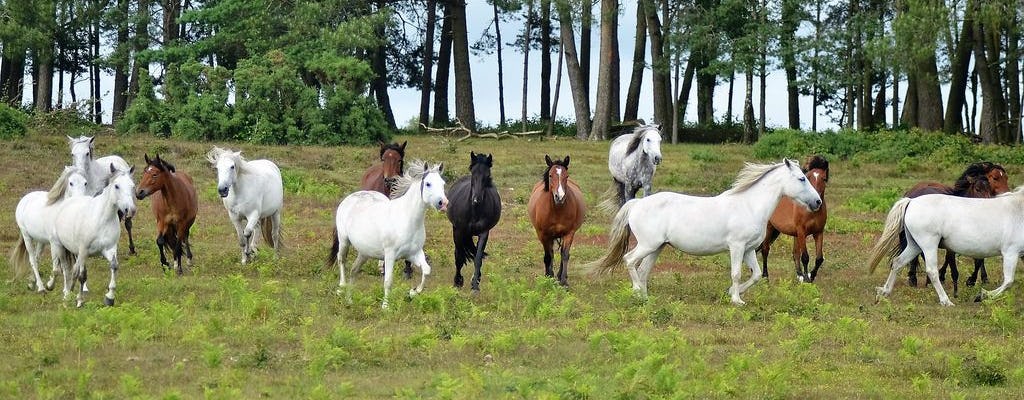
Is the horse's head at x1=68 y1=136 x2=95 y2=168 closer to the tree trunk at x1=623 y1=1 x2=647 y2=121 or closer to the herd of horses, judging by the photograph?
the herd of horses

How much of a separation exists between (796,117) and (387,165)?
1186 inches

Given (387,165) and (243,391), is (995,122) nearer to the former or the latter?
(387,165)

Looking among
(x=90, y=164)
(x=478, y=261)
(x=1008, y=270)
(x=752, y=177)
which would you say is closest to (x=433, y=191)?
(x=478, y=261)

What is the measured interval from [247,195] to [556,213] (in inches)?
173

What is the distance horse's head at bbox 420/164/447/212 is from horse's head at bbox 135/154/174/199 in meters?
4.22

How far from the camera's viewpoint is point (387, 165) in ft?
62.2

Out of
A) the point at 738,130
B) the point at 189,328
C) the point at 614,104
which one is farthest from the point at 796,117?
the point at 189,328

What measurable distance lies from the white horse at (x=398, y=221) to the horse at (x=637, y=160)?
7318 mm

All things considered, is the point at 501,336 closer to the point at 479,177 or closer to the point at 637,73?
the point at 479,177

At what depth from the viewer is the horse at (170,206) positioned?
56.6 feet

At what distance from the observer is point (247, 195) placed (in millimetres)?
18688

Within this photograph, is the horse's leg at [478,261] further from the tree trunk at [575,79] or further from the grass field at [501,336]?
the tree trunk at [575,79]

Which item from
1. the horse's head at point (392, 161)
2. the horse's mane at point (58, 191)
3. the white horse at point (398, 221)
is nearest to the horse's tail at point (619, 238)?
the white horse at point (398, 221)

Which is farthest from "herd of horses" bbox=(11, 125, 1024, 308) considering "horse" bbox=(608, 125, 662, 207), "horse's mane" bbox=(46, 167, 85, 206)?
"horse" bbox=(608, 125, 662, 207)
